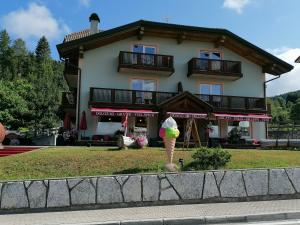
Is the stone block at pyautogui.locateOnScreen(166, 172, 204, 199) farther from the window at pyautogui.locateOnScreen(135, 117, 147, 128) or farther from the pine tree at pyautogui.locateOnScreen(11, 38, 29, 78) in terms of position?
the pine tree at pyautogui.locateOnScreen(11, 38, 29, 78)

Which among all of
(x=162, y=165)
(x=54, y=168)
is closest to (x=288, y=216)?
(x=162, y=165)

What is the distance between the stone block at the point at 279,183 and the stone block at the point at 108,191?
444cm

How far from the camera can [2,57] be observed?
115312 mm

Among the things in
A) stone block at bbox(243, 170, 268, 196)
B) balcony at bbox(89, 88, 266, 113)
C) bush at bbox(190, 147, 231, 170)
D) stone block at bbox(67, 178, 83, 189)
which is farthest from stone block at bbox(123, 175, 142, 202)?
balcony at bbox(89, 88, 266, 113)

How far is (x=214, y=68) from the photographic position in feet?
98.5

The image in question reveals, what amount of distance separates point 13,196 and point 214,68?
22.3 m

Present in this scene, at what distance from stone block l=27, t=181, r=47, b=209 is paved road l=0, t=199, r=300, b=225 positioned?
0.32 m

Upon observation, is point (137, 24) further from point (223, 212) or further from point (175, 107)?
point (223, 212)

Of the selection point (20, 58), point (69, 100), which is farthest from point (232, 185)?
point (20, 58)

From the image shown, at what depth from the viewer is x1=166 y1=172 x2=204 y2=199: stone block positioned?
1099 cm

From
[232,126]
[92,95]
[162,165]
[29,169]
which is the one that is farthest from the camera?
[232,126]

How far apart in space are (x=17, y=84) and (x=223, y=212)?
4514 cm

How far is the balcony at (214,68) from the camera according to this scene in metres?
29.6

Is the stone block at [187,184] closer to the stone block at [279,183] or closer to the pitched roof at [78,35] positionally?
the stone block at [279,183]
